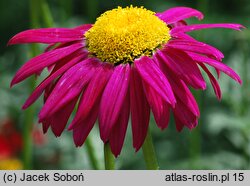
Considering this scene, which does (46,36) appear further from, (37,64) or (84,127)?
(84,127)

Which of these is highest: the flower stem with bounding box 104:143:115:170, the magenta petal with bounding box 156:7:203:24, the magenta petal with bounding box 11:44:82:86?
the magenta petal with bounding box 156:7:203:24

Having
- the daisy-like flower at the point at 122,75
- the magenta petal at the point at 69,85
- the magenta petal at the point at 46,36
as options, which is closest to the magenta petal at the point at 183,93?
the daisy-like flower at the point at 122,75

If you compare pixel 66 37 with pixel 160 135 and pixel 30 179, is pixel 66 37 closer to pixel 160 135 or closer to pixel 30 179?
pixel 30 179

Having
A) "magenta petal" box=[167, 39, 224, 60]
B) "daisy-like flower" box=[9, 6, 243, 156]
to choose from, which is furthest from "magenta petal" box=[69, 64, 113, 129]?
"magenta petal" box=[167, 39, 224, 60]

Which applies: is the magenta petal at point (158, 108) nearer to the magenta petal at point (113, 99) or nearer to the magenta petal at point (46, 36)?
the magenta petal at point (113, 99)

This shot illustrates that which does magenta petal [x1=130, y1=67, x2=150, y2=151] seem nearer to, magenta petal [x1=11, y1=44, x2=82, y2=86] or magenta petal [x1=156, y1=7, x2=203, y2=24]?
magenta petal [x1=11, y1=44, x2=82, y2=86]

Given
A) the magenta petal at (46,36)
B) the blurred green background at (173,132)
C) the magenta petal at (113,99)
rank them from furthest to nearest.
A: the blurred green background at (173,132) < the magenta petal at (46,36) < the magenta petal at (113,99)
